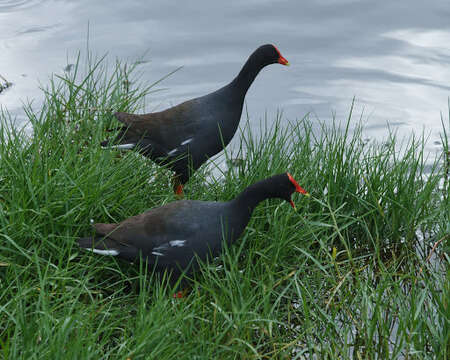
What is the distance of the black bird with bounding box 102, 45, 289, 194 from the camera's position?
5.20 metres

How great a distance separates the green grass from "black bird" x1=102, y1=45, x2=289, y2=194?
0.43 ft

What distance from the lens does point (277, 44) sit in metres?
8.55

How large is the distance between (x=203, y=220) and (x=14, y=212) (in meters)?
1.03

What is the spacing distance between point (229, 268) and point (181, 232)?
39 centimetres

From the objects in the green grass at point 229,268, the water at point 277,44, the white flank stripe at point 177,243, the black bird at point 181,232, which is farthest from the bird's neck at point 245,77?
the water at point 277,44

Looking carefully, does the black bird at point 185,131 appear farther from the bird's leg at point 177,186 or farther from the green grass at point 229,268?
the green grass at point 229,268

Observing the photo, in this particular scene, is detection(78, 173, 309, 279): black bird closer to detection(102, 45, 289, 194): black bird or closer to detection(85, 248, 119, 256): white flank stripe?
detection(85, 248, 119, 256): white flank stripe

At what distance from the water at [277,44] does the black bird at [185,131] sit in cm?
227

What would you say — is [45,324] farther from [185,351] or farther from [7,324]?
[185,351]

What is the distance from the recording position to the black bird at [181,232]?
414 centimetres

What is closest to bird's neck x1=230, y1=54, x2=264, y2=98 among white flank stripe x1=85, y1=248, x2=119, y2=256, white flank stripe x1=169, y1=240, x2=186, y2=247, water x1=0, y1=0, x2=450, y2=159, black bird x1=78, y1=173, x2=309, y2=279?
black bird x1=78, y1=173, x2=309, y2=279

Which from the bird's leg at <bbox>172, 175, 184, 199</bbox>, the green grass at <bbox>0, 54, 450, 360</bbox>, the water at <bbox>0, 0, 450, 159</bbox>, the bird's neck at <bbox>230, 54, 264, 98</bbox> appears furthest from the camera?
the water at <bbox>0, 0, 450, 159</bbox>

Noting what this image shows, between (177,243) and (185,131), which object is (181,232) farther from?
(185,131)

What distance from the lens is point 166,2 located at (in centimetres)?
944
